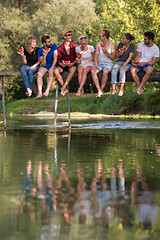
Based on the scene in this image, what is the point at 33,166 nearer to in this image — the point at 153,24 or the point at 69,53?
the point at 69,53

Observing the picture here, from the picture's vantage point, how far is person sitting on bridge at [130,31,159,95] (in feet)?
55.1

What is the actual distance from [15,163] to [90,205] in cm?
416

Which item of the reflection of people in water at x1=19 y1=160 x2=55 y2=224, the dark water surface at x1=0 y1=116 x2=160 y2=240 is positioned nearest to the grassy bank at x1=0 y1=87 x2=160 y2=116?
the dark water surface at x1=0 y1=116 x2=160 y2=240

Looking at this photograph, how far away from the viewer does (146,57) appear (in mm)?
16906

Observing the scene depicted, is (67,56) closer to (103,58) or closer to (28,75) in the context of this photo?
(103,58)

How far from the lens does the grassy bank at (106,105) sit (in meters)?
37.1

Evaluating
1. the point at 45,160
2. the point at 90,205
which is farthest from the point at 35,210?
the point at 45,160

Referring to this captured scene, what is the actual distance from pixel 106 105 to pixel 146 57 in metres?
24.0

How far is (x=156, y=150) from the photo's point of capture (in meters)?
12.4

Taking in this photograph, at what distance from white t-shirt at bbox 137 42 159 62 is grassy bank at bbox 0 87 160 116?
64.3ft

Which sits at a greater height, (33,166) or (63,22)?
(63,22)

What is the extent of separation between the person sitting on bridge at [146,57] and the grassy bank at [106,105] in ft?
63.5

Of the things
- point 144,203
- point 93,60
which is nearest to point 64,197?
point 144,203

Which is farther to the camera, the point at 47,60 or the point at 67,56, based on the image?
the point at 47,60
